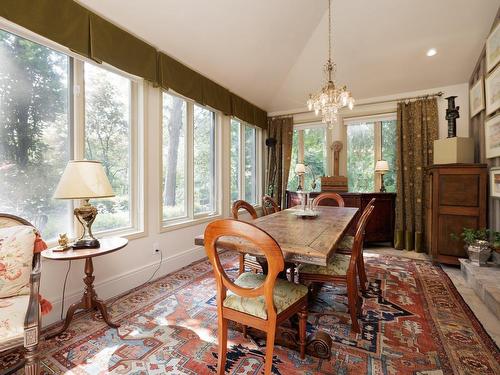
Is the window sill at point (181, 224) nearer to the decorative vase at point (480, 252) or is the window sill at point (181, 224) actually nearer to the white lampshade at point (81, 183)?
the white lampshade at point (81, 183)

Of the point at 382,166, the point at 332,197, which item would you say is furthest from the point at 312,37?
the point at 332,197

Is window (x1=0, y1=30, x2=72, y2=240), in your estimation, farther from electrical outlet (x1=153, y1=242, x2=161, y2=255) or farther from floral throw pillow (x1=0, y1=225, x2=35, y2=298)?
electrical outlet (x1=153, y1=242, x2=161, y2=255)

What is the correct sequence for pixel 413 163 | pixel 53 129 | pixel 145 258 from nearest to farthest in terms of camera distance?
pixel 53 129, pixel 145 258, pixel 413 163

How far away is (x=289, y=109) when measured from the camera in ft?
17.4

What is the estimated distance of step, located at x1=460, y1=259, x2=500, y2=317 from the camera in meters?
2.12

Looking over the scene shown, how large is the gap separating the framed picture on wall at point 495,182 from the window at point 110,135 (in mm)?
4088

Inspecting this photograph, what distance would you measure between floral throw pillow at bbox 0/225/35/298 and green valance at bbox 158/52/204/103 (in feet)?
6.61

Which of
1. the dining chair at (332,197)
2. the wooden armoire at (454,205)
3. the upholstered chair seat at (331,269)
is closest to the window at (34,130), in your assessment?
the upholstered chair seat at (331,269)

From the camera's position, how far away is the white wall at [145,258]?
2021mm

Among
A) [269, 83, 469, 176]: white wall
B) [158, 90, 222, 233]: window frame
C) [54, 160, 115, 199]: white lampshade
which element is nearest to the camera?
[54, 160, 115, 199]: white lampshade

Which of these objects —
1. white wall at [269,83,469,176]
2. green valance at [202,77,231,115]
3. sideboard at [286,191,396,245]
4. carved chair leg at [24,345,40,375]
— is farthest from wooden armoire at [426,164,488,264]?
carved chair leg at [24,345,40,375]

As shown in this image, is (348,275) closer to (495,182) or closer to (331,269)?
(331,269)

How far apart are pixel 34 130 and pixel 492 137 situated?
15.5 ft

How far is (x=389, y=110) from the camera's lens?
442 centimetres
